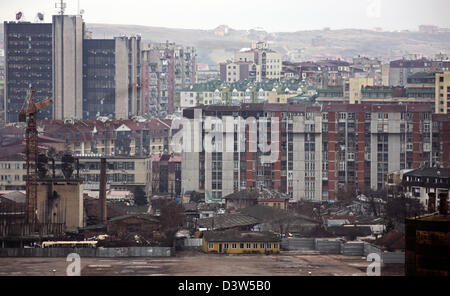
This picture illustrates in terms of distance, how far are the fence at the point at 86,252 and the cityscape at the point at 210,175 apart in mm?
19

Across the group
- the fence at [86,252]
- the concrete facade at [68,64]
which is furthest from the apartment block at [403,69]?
the fence at [86,252]

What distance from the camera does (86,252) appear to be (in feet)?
39.4

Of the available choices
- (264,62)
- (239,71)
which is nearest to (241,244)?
(264,62)

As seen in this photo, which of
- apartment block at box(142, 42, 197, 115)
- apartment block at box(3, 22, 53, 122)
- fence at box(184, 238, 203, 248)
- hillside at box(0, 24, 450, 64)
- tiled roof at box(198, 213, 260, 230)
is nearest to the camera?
fence at box(184, 238, 203, 248)

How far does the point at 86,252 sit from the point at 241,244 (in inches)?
62.7

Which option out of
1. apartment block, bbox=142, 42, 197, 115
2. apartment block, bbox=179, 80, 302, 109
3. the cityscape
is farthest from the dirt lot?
apartment block, bbox=142, 42, 197, 115

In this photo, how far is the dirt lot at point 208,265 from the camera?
10539 millimetres

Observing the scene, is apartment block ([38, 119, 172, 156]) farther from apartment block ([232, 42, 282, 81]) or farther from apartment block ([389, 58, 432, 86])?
apartment block ([232, 42, 282, 81])

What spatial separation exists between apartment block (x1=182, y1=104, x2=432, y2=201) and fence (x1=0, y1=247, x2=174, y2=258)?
5296 millimetres

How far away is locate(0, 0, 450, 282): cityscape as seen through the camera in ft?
37.8

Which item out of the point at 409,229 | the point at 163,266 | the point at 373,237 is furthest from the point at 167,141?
the point at 409,229

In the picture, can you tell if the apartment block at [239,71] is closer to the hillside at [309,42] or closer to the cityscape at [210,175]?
the hillside at [309,42]

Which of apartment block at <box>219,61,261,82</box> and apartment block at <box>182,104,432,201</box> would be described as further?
apartment block at <box>219,61,261,82</box>

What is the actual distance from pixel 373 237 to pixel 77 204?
125 inches
